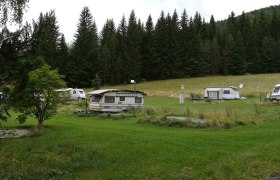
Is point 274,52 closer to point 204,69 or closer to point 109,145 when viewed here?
point 204,69

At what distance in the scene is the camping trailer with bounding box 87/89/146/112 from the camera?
3762 centimetres

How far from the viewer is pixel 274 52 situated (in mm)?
91750

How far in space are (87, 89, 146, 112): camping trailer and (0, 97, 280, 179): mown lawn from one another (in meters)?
17.8

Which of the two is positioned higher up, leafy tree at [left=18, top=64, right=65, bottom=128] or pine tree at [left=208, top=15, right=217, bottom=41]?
pine tree at [left=208, top=15, right=217, bottom=41]

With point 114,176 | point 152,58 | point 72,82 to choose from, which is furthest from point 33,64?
point 152,58

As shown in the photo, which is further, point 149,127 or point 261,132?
point 149,127

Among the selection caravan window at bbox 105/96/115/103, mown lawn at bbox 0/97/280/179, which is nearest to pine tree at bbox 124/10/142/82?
caravan window at bbox 105/96/115/103

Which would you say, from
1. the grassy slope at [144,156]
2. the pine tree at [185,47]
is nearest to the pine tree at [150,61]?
the pine tree at [185,47]

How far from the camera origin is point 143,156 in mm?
14383

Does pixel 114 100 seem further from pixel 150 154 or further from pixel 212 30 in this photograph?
pixel 212 30

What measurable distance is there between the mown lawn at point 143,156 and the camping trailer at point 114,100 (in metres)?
17.8

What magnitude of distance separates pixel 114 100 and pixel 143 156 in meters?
23.9

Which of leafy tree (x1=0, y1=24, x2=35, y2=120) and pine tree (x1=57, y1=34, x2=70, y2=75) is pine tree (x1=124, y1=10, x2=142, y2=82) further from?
leafy tree (x1=0, y1=24, x2=35, y2=120)

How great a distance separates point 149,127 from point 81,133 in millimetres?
4783
